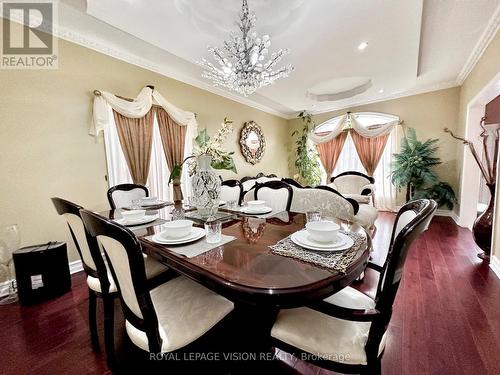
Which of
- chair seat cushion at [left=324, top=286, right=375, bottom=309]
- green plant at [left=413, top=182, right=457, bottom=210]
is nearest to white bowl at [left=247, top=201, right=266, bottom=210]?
chair seat cushion at [left=324, top=286, right=375, bottom=309]

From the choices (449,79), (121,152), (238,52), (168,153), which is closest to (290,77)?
(238,52)

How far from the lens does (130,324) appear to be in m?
1.06

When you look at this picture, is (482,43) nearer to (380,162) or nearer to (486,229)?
(486,229)

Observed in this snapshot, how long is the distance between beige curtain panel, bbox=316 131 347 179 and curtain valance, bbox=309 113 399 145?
5.7 inches

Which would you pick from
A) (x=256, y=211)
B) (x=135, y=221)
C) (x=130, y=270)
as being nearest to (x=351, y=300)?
(x=256, y=211)

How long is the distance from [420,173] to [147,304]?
5.41 m

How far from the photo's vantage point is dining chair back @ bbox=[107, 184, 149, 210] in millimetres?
2326

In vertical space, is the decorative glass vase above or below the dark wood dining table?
above

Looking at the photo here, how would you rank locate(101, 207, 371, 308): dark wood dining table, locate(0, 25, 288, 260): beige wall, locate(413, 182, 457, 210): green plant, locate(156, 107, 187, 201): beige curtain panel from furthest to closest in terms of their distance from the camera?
1. locate(413, 182, 457, 210): green plant
2. locate(156, 107, 187, 201): beige curtain panel
3. locate(0, 25, 288, 260): beige wall
4. locate(101, 207, 371, 308): dark wood dining table

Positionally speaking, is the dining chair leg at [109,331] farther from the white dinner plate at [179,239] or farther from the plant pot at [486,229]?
the plant pot at [486,229]

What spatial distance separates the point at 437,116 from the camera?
4.62 metres

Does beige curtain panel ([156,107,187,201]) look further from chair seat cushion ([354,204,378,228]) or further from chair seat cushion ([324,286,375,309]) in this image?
chair seat cushion ([324,286,375,309])

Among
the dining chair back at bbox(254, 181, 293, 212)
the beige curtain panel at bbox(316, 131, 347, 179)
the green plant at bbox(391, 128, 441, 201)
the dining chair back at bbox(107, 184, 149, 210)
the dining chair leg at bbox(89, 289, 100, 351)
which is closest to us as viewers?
the dining chair leg at bbox(89, 289, 100, 351)

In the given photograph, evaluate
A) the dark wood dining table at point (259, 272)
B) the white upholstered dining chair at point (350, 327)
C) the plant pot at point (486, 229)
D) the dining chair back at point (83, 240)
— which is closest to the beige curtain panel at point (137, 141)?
the dining chair back at point (83, 240)
